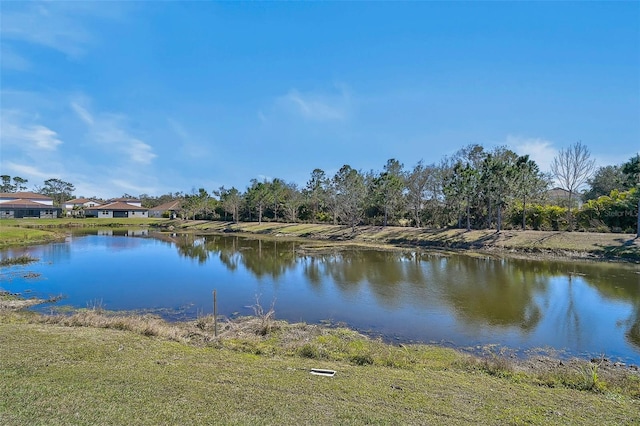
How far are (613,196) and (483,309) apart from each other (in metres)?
30.1

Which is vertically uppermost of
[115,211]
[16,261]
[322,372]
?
[115,211]

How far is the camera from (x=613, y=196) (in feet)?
113

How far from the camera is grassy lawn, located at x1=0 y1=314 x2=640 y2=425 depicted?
5.27m

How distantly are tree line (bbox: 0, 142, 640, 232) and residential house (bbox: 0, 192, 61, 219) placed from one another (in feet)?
145

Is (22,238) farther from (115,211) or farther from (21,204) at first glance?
(115,211)

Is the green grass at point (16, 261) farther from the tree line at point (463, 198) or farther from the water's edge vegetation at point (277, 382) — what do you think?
the tree line at point (463, 198)

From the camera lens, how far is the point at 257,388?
6.29 m

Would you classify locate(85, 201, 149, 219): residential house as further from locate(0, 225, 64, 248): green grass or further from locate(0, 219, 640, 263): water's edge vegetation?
locate(0, 225, 64, 248): green grass

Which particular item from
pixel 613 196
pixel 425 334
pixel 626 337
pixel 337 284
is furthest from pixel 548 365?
pixel 613 196

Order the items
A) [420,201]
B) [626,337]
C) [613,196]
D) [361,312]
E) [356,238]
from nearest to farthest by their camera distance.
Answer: [626,337] → [361,312] → [613,196] → [356,238] → [420,201]

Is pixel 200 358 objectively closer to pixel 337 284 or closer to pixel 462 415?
pixel 462 415


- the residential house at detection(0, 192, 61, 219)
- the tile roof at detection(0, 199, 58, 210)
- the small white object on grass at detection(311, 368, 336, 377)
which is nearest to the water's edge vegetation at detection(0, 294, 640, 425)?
the small white object on grass at detection(311, 368, 336, 377)

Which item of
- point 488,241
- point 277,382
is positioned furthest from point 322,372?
point 488,241

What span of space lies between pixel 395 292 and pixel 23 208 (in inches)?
3502
